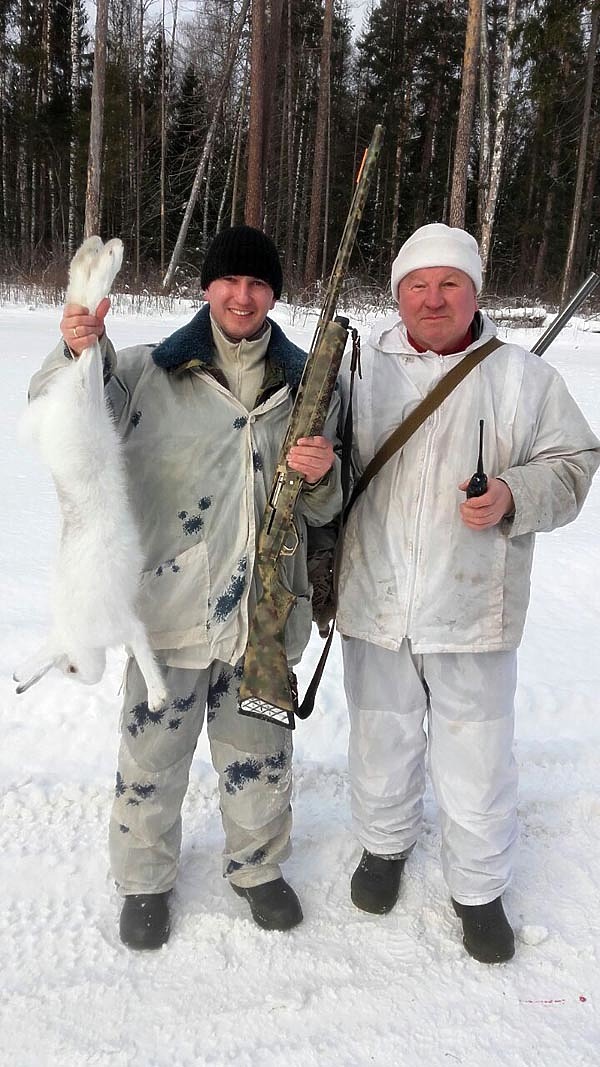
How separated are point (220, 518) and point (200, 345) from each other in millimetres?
439

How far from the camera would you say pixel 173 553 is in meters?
1.92

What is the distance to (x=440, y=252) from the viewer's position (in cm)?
188

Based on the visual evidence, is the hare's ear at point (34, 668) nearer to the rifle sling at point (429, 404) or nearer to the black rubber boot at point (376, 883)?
the rifle sling at point (429, 404)

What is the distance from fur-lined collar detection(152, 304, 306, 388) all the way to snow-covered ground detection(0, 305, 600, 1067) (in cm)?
52

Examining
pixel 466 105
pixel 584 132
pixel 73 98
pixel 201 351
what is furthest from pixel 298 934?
pixel 73 98

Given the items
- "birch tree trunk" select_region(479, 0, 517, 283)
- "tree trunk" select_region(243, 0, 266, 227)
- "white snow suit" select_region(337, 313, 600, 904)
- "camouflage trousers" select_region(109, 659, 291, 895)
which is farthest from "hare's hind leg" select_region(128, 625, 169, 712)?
"birch tree trunk" select_region(479, 0, 517, 283)

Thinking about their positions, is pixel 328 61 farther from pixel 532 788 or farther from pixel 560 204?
pixel 532 788

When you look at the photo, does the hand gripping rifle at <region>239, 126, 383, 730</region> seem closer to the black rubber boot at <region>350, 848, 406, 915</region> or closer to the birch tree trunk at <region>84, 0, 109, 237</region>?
the black rubber boot at <region>350, 848, 406, 915</region>

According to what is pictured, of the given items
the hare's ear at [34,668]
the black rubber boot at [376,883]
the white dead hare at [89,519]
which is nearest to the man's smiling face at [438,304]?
the white dead hare at [89,519]

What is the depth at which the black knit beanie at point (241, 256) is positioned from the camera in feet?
6.00

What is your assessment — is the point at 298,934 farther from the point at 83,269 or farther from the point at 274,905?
the point at 83,269

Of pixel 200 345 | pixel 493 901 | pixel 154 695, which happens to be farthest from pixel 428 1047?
pixel 200 345

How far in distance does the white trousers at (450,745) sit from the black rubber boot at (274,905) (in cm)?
36

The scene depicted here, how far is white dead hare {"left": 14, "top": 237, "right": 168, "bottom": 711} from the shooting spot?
160cm
